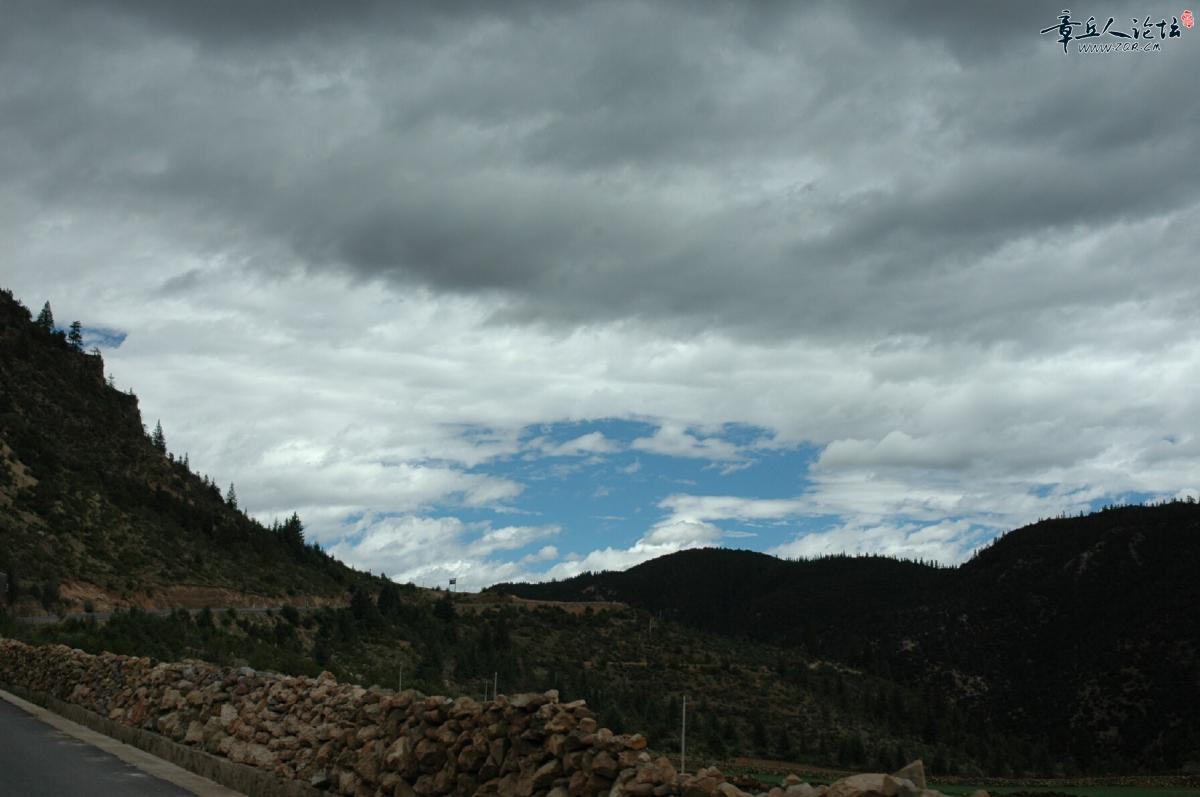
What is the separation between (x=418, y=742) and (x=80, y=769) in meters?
6.85

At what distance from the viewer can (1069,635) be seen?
110 m

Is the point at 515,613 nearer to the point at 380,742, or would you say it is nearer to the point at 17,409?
the point at 17,409

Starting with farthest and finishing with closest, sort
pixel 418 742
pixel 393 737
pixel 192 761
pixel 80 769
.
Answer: pixel 192 761, pixel 80 769, pixel 393 737, pixel 418 742

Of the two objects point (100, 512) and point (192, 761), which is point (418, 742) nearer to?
point (192, 761)

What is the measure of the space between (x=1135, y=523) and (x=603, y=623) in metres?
75.5

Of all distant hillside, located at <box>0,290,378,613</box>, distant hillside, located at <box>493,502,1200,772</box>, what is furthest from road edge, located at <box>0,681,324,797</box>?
distant hillside, located at <box>493,502,1200,772</box>

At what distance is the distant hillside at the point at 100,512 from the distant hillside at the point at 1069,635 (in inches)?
2654

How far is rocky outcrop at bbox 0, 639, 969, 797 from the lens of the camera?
6.66 m

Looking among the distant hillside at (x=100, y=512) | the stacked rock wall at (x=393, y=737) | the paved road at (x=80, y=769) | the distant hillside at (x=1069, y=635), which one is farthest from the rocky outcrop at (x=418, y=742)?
the distant hillside at (x=1069, y=635)

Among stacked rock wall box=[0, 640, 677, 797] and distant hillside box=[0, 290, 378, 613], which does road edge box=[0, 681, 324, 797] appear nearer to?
stacked rock wall box=[0, 640, 677, 797]

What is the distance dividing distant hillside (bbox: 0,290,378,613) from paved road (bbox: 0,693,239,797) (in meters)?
36.1

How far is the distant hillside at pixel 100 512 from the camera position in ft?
189

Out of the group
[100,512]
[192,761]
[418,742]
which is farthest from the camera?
[100,512]

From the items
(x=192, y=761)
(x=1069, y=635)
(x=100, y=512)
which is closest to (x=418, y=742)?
(x=192, y=761)
